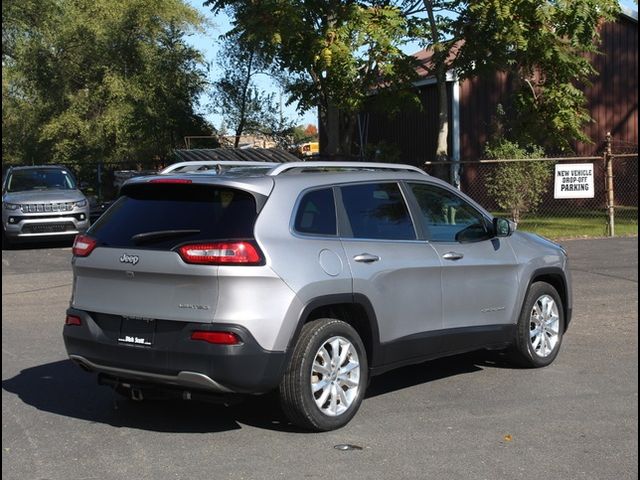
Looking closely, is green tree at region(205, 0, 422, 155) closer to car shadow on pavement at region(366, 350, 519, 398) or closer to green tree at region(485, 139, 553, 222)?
green tree at region(485, 139, 553, 222)

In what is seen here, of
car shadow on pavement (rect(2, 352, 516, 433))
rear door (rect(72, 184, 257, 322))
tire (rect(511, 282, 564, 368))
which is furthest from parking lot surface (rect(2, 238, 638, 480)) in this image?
rear door (rect(72, 184, 257, 322))

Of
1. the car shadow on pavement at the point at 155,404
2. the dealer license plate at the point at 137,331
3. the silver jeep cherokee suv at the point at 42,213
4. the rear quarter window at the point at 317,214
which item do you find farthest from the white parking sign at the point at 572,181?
the dealer license plate at the point at 137,331

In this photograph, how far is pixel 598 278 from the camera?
1304cm

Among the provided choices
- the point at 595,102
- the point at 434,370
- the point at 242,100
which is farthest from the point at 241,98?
the point at 434,370

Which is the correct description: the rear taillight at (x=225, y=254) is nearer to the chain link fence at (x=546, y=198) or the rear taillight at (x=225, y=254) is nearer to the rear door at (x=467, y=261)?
the rear door at (x=467, y=261)

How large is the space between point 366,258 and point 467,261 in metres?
1.16

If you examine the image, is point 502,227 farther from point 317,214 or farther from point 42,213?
point 42,213

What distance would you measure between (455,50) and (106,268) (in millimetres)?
14750

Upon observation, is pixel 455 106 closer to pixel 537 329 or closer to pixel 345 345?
pixel 537 329

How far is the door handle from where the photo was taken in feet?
19.3

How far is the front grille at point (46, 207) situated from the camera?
59.2 ft

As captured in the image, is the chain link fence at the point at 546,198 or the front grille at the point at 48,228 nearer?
the front grille at the point at 48,228

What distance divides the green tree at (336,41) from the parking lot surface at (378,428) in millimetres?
10091

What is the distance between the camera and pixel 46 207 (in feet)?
59.5
